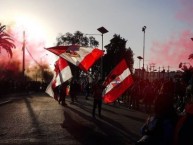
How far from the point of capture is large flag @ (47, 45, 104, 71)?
26.5 meters

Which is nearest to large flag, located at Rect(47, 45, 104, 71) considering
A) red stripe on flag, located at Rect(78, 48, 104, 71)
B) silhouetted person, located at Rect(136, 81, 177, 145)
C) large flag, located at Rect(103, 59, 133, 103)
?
red stripe on flag, located at Rect(78, 48, 104, 71)

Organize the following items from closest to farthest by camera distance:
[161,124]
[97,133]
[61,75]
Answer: [161,124]
[97,133]
[61,75]

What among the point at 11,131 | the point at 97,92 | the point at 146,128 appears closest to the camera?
the point at 146,128

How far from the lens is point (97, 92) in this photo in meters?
22.1

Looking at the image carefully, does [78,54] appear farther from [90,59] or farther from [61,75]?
[61,75]

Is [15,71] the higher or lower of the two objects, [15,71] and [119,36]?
the lower

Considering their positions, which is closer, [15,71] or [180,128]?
[180,128]

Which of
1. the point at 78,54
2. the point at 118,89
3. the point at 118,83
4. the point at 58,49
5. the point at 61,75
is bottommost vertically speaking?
the point at 118,89

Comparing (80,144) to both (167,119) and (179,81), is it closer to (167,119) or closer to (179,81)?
(167,119)

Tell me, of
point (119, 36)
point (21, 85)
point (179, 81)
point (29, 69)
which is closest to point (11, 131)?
point (179, 81)

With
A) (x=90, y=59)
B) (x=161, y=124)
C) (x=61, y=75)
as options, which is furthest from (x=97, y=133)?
(x=61, y=75)

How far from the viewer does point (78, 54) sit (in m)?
26.9

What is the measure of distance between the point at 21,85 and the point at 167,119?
225 feet

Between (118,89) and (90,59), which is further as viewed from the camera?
(118,89)
